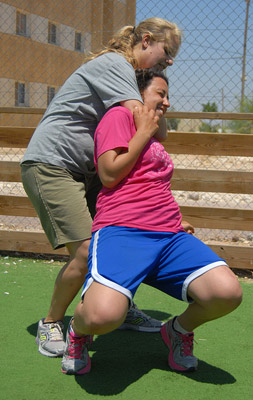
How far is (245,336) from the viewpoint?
10.7 ft

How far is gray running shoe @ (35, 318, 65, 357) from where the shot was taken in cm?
290

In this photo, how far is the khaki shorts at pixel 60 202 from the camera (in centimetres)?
284

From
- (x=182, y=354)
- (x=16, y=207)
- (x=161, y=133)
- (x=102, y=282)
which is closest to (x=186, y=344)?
(x=182, y=354)

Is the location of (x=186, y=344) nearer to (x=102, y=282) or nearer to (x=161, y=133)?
(x=102, y=282)

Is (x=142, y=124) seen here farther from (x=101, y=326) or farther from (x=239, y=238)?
(x=239, y=238)

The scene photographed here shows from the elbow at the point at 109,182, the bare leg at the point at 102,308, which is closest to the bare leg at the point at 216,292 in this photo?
the bare leg at the point at 102,308

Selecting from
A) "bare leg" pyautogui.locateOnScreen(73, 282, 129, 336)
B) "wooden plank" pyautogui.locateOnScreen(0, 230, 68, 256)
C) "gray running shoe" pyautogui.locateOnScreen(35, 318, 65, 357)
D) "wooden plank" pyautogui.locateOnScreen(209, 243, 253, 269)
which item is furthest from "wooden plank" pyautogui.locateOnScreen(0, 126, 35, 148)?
"bare leg" pyautogui.locateOnScreen(73, 282, 129, 336)

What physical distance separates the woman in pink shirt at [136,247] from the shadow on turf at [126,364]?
10cm

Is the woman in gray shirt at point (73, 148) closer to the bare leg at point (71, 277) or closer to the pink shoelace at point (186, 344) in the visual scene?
the bare leg at point (71, 277)

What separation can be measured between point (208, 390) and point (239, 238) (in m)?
4.04

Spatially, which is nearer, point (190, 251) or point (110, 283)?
point (110, 283)

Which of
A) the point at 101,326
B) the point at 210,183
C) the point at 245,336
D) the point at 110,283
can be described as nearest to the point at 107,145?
the point at 110,283

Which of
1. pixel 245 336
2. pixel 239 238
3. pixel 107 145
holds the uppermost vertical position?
pixel 107 145

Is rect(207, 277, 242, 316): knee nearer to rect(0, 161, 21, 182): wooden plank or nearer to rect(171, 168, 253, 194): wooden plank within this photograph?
rect(171, 168, 253, 194): wooden plank
